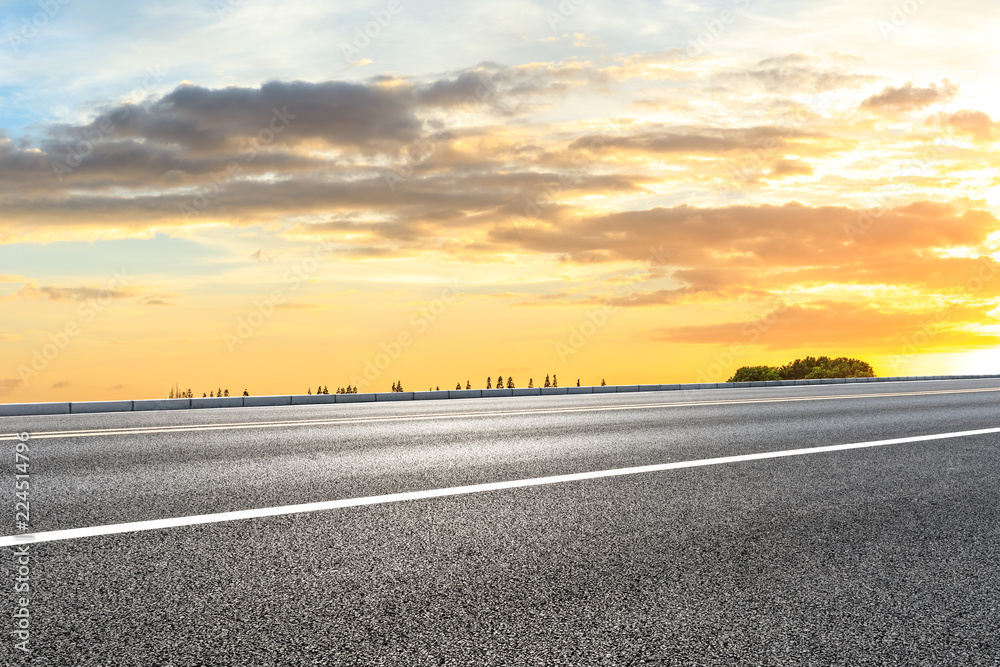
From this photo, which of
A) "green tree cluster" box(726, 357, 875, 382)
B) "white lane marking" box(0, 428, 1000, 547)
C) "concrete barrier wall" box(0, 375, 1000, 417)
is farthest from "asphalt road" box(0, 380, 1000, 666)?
"green tree cluster" box(726, 357, 875, 382)

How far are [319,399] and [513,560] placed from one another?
56.9ft

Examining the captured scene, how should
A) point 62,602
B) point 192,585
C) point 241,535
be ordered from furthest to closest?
1. point 241,535
2. point 192,585
3. point 62,602

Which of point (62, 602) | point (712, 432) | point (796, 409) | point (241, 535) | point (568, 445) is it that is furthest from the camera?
point (796, 409)

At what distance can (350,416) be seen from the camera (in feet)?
46.7

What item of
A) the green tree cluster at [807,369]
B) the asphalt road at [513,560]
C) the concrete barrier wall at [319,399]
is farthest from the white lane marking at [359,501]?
the green tree cluster at [807,369]

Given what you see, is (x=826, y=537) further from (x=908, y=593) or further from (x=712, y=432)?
(x=712, y=432)

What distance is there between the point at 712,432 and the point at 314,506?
21.8ft

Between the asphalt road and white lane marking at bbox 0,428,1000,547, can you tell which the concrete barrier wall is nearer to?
the asphalt road

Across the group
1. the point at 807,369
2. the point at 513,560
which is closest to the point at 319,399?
the point at 513,560

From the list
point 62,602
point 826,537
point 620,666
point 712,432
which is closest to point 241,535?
point 62,602

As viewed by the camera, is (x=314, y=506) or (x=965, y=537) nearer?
(x=965, y=537)

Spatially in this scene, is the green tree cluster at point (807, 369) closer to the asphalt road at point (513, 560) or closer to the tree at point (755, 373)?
the tree at point (755, 373)

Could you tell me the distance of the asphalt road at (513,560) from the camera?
3361mm

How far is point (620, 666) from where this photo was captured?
3.12m
